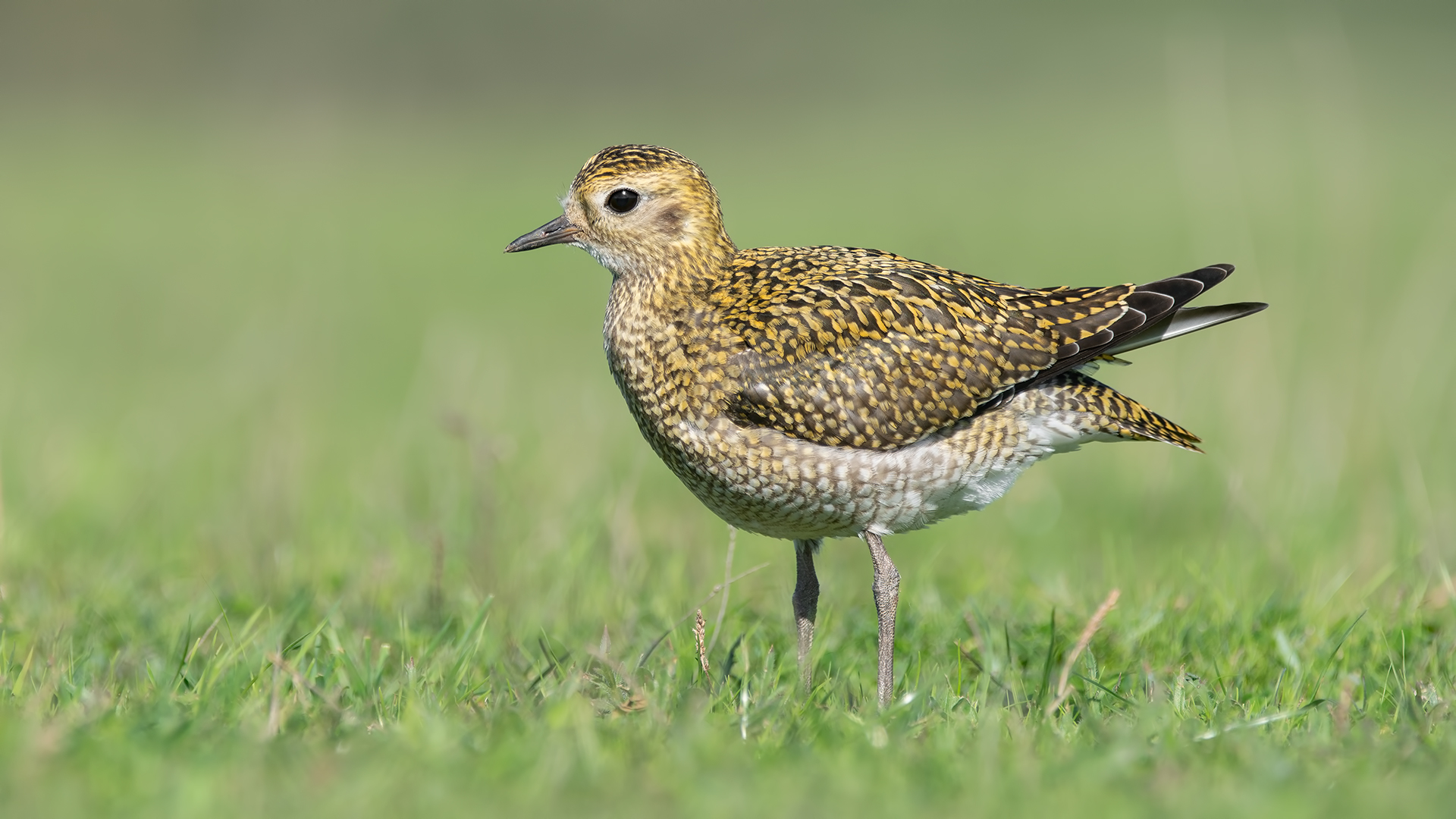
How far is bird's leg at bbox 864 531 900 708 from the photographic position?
5402 mm

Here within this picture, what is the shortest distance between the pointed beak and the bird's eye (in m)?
0.18

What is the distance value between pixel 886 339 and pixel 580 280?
596 inches

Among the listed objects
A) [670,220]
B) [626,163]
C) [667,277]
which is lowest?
[667,277]

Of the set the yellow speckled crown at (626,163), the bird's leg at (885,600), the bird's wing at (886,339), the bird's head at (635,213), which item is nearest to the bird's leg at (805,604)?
the bird's leg at (885,600)

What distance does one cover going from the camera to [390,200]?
24.7 meters

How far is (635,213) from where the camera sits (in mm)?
6070

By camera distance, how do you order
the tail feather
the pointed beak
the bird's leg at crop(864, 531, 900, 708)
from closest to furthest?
the bird's leg at crop(864, 531, 900, 708)
the tail feather
the pointed beak

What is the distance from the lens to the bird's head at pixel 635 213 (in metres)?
6.06

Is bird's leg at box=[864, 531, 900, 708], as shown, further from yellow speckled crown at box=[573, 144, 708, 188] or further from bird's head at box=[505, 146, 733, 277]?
yellow speckled crown at box=[573, 144, 708, 188]

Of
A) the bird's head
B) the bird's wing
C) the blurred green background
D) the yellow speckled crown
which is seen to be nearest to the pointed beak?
the bird's head

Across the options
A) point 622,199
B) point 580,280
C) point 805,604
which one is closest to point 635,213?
point 622,199

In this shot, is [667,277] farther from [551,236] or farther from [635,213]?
[551,236]

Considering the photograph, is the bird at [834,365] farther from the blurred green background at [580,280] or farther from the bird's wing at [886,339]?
the blurred green background at [580,280]

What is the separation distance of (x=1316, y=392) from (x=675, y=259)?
5576mm
